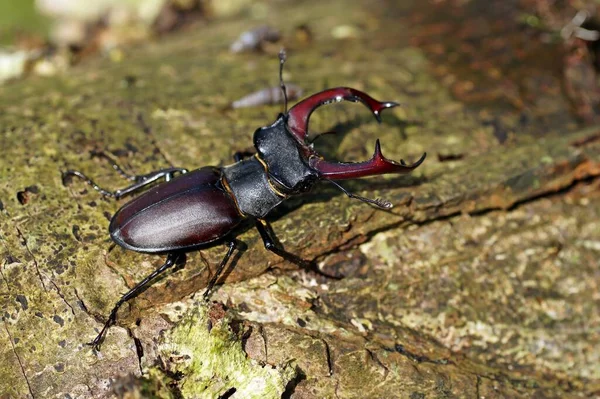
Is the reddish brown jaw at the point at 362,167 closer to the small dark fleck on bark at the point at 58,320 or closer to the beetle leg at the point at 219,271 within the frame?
the beetle leg at the point at 219,271

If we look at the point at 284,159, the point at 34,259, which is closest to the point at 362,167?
the point at 284,159

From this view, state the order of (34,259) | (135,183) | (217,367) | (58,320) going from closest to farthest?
(217,367), (58,320), (34,259), (135,183)

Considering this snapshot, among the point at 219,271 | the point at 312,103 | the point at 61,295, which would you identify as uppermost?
the point at 312,103

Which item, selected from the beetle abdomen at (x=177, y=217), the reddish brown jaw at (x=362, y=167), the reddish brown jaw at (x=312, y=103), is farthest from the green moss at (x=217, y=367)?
the reddish brown jaw at (x=312, y=103)

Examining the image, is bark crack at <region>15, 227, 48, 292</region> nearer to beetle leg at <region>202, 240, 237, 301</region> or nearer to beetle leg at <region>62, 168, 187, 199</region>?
beetle leg at <region>62, 168, 187, 199</region>

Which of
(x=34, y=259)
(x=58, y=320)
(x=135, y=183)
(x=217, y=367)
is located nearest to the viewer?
(x=217, y=367)

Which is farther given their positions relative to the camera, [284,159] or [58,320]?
[284,159]

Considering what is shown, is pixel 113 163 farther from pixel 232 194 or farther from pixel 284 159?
pixel 284 159
